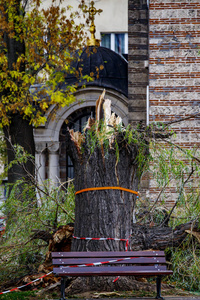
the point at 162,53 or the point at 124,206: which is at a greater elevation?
the point at 162,53

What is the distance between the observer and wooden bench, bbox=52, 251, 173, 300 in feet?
22.4

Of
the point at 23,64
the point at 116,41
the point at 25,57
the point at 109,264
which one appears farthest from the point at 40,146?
the point at 109,264

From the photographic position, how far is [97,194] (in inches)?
308

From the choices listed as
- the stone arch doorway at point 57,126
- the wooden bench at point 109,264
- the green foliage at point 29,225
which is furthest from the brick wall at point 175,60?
the stone arch doorway at point 57,126

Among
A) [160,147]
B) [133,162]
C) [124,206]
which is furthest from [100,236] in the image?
[160,147]

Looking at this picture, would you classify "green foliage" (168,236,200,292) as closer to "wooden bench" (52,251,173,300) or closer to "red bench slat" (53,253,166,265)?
"wooden bench" (52,251,173,300)

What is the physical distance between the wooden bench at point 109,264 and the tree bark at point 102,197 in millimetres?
510

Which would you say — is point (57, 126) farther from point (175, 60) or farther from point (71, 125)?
point (175, 60)

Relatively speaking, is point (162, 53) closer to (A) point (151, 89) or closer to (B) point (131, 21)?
(A) point (151, 89)

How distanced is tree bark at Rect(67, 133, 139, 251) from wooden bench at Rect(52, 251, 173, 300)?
51 centimetres

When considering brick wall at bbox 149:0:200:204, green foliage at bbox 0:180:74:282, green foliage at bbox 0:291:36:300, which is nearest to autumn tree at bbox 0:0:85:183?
brick wall at bbox 149:0:200:204

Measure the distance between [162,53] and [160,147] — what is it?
5.06m

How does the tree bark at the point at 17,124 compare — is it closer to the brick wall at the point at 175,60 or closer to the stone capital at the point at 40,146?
the brick wall at the point at 175,60

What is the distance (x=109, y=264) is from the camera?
7.39 metres
